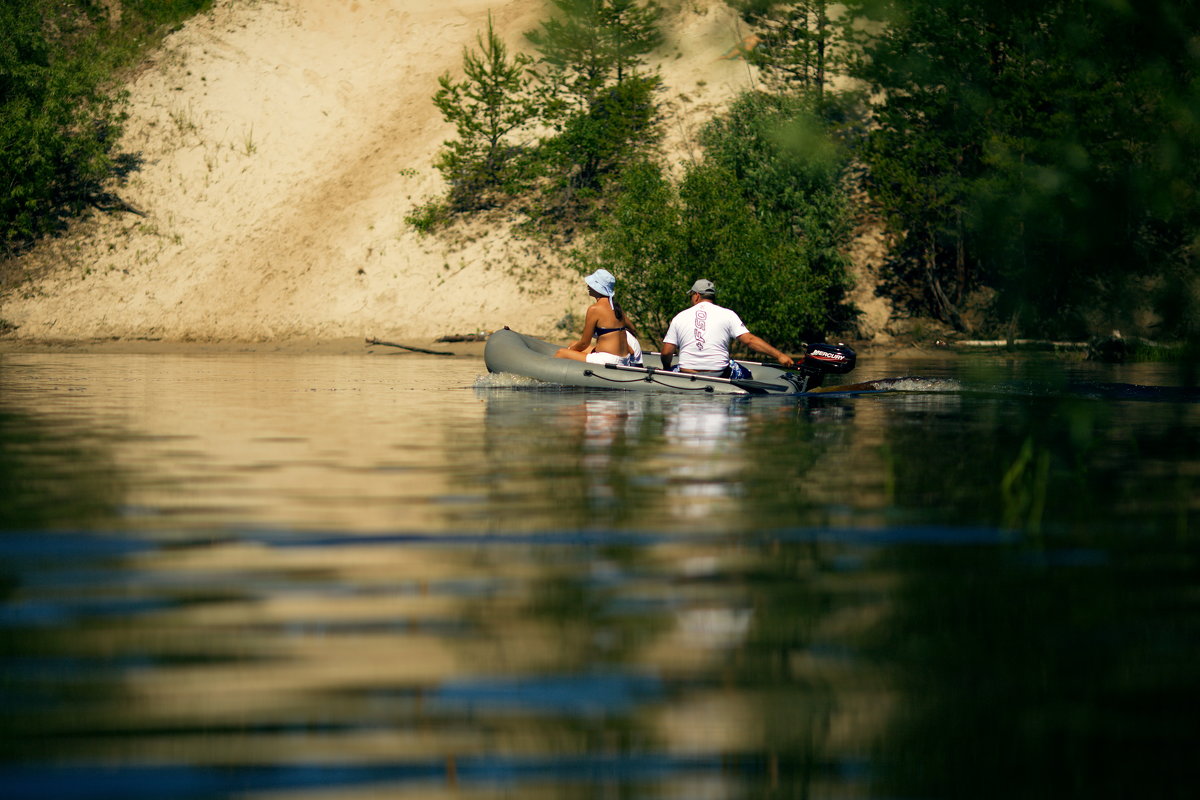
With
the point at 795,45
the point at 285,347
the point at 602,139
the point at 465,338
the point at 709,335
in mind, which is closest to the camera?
the point at 709,335

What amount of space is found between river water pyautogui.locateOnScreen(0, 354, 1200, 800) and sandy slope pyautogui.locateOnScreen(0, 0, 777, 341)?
30360 millimetres

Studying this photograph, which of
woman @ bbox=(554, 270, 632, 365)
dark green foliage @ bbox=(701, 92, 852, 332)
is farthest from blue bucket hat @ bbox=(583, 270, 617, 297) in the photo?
dark green foliage @ bbox=(701, 92, 852, 332)

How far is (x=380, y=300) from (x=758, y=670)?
3940 cm

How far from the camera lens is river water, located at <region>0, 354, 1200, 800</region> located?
12.0 ft

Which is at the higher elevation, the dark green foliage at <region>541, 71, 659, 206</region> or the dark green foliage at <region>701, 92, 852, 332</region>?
the dark green foliage at <region>541, 71, 659, 206</region>

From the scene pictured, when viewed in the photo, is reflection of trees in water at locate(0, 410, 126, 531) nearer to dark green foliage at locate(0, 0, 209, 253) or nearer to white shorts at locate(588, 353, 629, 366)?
white shorts at locate(588, 353, 629, 366)

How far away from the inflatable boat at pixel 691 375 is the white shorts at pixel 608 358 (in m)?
0.09

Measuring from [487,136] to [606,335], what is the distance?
27248 mm

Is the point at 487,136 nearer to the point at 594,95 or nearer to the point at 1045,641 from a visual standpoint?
the point at 594,95

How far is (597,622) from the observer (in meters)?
5.27

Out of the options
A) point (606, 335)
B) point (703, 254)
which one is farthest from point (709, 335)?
point (703, 254)

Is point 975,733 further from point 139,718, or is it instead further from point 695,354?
point 695,354

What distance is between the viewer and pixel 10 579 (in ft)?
20.1

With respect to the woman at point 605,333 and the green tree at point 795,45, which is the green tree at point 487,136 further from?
the woman at point 605,333
